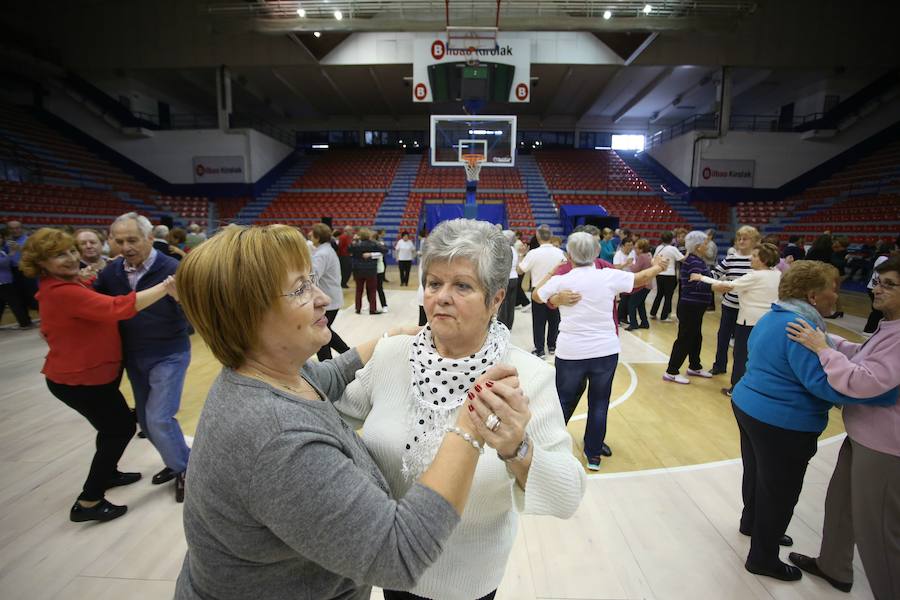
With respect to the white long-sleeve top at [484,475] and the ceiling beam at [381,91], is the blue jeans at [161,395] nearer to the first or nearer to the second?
the white long-sleeve top at [484,475]

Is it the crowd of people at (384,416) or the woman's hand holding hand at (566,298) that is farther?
the woman's hand holding hand at (566,298)

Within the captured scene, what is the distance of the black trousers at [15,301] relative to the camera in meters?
6.74

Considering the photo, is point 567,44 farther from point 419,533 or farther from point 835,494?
point 419,533

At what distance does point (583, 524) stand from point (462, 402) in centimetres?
207

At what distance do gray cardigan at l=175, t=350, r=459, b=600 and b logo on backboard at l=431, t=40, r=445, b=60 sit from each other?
1290 centimetres

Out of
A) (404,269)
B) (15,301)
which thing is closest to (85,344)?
(15,301)

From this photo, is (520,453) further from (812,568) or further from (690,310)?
(690,310)

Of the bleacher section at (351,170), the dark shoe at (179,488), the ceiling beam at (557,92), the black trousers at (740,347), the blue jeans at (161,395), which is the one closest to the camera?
the blue jeans at (161,395)

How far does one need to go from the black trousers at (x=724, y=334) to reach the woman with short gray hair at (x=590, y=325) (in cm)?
268

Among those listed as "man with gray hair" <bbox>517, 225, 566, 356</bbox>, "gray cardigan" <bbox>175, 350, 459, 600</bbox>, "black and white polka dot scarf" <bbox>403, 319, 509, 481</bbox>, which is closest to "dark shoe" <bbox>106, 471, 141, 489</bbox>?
"gray cardigan" <bbox>175, 350, 459, 600</bbox>

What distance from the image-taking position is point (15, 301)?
689 centimetres

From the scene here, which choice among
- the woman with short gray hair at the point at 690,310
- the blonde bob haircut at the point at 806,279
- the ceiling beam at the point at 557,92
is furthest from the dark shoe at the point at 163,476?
the ceiling beam at the point at 557,92

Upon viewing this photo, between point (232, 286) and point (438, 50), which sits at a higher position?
point (438, 50)

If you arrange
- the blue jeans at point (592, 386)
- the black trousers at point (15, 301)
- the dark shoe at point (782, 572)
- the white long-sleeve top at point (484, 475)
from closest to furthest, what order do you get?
the white long-sleeve top at point (484, 475), the dark shoe at point (782, 572), the blue jeans at point (592, 386), the black trousers at point (15, 301)
